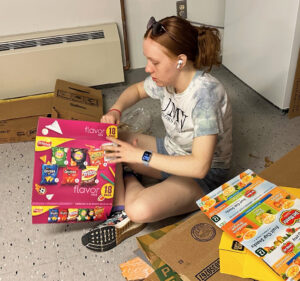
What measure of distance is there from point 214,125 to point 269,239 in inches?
14.8

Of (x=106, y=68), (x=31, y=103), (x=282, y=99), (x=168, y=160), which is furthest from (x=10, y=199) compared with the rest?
(x=282, y=99)

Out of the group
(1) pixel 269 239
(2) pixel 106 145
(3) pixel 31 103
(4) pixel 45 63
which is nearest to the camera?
(1) pixel 269 239

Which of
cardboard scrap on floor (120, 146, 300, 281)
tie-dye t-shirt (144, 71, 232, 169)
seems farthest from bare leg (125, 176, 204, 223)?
cardboard scrap on floor (120, 146, 300, 281)

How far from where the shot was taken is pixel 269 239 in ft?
2.36

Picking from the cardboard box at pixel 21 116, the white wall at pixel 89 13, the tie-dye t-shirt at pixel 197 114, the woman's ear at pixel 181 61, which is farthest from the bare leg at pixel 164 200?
the white wall at pixel 89 13

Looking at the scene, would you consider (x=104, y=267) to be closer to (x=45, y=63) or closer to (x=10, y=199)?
(x=10, y=199)

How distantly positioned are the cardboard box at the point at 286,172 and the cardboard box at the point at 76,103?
1014 millimetres

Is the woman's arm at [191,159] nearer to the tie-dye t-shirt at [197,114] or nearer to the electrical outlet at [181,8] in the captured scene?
the tie-dye t-shirt at [197,114]

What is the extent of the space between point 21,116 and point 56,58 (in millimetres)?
431

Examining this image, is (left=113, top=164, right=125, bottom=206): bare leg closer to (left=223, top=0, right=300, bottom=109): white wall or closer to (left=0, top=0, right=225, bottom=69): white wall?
(left=223, top=0, right=300, bottom=109): white wall

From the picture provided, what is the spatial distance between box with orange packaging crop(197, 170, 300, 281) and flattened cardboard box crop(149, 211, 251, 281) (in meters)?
0.04

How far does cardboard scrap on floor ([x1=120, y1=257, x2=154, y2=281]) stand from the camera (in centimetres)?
104

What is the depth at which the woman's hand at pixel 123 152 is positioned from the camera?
1043 millimetres

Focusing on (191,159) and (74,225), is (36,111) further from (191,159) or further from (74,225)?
(191,159)
